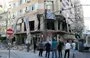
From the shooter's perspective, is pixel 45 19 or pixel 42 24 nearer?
pixel 45 19

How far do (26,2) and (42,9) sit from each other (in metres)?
8.49

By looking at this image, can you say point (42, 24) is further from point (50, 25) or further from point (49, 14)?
point (49, 14)

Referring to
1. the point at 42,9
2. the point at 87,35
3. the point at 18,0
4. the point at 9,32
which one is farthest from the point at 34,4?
the point at 9,32

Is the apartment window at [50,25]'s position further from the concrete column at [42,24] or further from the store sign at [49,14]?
the store sign at [49,14]

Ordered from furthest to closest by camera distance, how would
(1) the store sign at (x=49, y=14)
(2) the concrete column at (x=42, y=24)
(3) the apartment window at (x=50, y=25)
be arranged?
(3) the apartment window at (x=50, y=25) < (2) the concrete column at (x=42, y=24) < (1) the store sign at (x=49, y=14)

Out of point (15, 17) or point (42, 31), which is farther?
point (15, 17)

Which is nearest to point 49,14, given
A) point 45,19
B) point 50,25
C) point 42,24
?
point 45,19

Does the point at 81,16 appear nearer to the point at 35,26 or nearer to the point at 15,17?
the point at 15,17

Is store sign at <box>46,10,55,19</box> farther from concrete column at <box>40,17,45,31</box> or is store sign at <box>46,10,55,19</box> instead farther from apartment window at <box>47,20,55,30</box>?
concrete column at <box>40,17,45,31</box>

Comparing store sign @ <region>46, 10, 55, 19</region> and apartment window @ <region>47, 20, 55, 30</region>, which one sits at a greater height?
store sign @ <region>46, 10, 55, 19</region>

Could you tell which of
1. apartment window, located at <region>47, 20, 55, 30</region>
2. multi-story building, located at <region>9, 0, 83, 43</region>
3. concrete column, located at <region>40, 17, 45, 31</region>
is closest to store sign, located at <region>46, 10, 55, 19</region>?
multi-story building, located at <region>9, 0, 83, 43</region>

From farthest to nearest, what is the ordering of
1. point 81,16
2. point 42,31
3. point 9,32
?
point 81,16 < point 42,31 < point 9,32

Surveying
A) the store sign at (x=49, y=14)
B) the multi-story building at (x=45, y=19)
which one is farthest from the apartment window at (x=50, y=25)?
the store sign at (x=49, y=14)

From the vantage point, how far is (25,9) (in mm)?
70875
